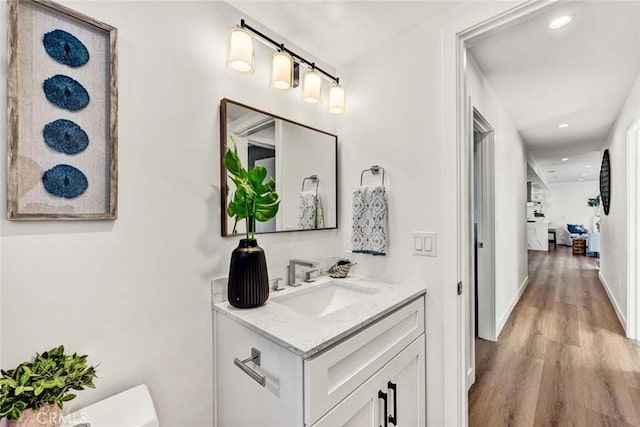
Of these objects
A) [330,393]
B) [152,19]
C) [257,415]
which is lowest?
[257,415]

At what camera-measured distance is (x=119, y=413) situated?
0.93 metres

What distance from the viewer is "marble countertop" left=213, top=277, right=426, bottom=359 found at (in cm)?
93

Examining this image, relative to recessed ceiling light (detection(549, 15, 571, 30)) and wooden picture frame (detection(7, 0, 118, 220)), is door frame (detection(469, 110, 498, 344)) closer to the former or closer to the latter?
recessed ceiling light (detection(549, 15, 571, 30))

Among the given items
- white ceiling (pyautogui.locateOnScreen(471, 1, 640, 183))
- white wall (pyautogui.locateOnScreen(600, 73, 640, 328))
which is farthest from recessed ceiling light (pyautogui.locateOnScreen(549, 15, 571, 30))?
white wall (pyautogui.locateOnScreen(600, 73, 640, 328))

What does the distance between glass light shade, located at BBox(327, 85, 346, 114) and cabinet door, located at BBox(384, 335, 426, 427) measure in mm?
1354

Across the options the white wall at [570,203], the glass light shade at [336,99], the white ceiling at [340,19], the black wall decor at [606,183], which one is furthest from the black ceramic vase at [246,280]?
the white wall at [570,203]

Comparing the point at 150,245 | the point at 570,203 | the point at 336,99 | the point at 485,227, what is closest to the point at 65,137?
the point at 150,245

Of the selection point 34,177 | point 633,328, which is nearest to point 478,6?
point 34,177

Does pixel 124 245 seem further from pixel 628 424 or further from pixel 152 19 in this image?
pixel 628 424

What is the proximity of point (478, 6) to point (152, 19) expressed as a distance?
4.59 feet

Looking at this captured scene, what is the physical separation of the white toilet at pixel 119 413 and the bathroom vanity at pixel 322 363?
1.02 feet

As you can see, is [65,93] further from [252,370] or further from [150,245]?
A: [252,370]

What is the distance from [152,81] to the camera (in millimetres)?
1133

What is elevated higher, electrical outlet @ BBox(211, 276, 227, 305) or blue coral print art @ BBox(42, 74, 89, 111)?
blue coral print art @ BBox(42, 74, 89, 111)
